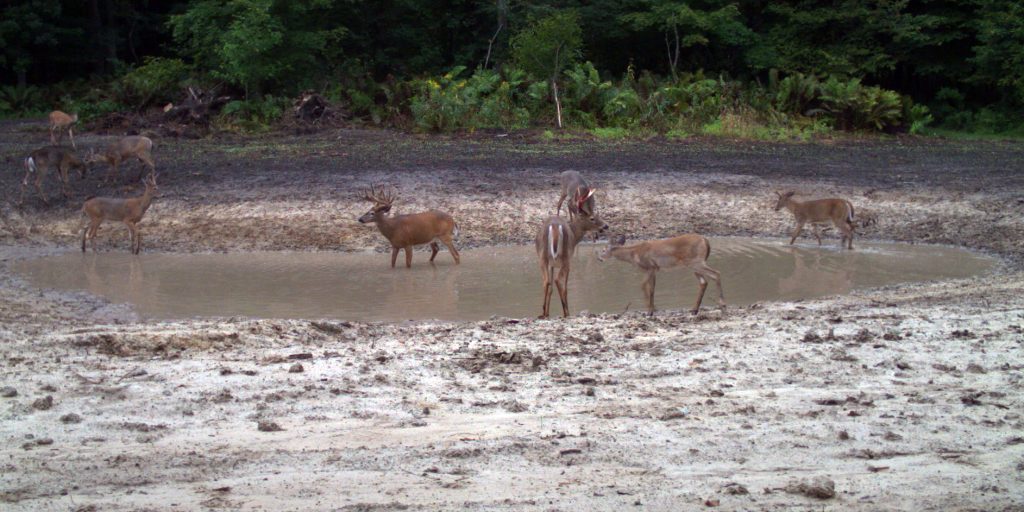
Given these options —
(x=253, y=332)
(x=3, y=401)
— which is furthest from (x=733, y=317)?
(x=3, y=401)

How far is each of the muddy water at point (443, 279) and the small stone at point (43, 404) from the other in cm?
508

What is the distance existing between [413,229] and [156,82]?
19.6m

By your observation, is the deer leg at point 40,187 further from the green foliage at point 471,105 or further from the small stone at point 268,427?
the small stone at point 268,427

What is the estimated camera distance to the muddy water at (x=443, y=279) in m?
13.0

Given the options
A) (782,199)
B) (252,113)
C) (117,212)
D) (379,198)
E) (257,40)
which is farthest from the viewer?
(257,40)

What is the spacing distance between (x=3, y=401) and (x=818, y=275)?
35.0 feet

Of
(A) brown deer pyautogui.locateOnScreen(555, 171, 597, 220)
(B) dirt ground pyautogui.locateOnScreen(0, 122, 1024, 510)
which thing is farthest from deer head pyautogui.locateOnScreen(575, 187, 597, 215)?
(B) dirt ground pyautogui.locateOnScreen(0, 122, 1024, 510)

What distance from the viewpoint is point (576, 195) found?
17578mm

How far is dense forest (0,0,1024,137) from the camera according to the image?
29.8 metres

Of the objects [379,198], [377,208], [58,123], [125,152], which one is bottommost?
[377,208]

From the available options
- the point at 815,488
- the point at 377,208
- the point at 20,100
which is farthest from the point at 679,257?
the point at 20,100

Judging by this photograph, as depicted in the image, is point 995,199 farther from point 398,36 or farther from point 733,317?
point 398,36

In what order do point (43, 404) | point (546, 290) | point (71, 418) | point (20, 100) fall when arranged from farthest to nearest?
1. point (20, 100)
2. point (546, 290)
3. point (43, 404)
4. point (71, 418)

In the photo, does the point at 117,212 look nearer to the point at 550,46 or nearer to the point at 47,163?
the point at 47,163
